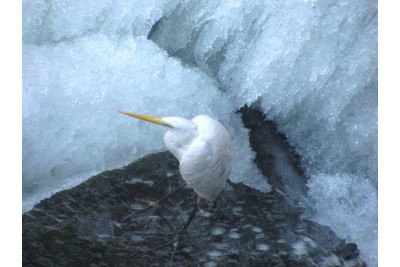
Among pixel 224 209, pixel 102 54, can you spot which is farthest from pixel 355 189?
pixel 102 54

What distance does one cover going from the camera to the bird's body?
0.93m

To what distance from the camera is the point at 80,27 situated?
3.84 feet

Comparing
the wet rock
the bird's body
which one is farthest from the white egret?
the wet rock

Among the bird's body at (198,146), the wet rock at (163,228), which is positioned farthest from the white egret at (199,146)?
the wet rock at (163,228)

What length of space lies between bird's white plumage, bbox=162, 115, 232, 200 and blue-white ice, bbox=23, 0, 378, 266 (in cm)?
12

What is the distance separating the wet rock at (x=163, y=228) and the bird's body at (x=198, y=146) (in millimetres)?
113

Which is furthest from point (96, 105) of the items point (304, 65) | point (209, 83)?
point (304, 65)

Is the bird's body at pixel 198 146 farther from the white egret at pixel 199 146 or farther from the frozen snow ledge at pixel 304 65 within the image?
the frozen snow ledge at pixel 304 65

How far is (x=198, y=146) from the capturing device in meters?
0.92

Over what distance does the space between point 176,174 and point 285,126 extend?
25 centimetres

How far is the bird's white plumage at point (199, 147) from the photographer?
93 cm

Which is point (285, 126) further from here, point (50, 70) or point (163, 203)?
point (50, 70)

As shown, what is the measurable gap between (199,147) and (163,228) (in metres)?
0.18

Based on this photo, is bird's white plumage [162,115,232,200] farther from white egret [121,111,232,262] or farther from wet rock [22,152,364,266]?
wet rock [22,152,364,266]
